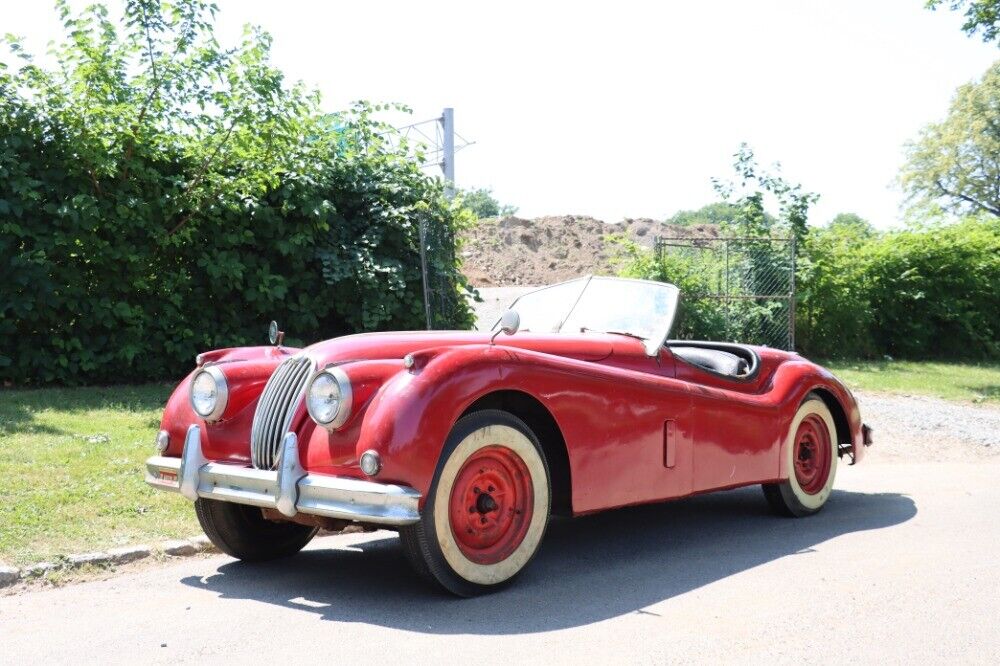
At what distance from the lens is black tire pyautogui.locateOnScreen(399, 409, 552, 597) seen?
15.0ft

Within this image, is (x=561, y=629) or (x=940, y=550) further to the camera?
(x=940, y=550)

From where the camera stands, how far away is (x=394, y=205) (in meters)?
13.5

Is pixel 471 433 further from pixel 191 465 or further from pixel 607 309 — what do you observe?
pixel 607 309

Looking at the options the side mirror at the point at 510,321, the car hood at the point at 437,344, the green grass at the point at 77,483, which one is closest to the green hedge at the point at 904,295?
the green grass at the point at 77,483

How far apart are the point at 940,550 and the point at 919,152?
55.8m

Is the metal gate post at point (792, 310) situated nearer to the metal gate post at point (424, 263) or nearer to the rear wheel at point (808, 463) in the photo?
the metal gate post at point (424, 263)

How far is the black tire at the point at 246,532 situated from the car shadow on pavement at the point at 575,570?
3.4 inches

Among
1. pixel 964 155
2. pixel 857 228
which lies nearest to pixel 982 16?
pixel 857 228

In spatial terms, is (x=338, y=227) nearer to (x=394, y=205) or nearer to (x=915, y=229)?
(x=394, y=205)

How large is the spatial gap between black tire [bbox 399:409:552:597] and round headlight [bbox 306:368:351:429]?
0.52 m

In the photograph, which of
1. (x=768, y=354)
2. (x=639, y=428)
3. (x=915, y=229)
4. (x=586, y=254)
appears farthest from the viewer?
(x=586, y=254)

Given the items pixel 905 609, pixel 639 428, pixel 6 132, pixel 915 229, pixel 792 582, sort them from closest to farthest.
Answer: pixel 905 609 < pixel 792 582 < pixel 639 428 < pixel 6 132 < pixel 915 229

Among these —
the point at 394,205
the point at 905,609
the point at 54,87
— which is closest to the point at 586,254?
the point at 394,205

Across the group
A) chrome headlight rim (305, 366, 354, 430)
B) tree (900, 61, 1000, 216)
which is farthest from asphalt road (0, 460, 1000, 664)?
tree (900, 61, 1000, 216)
